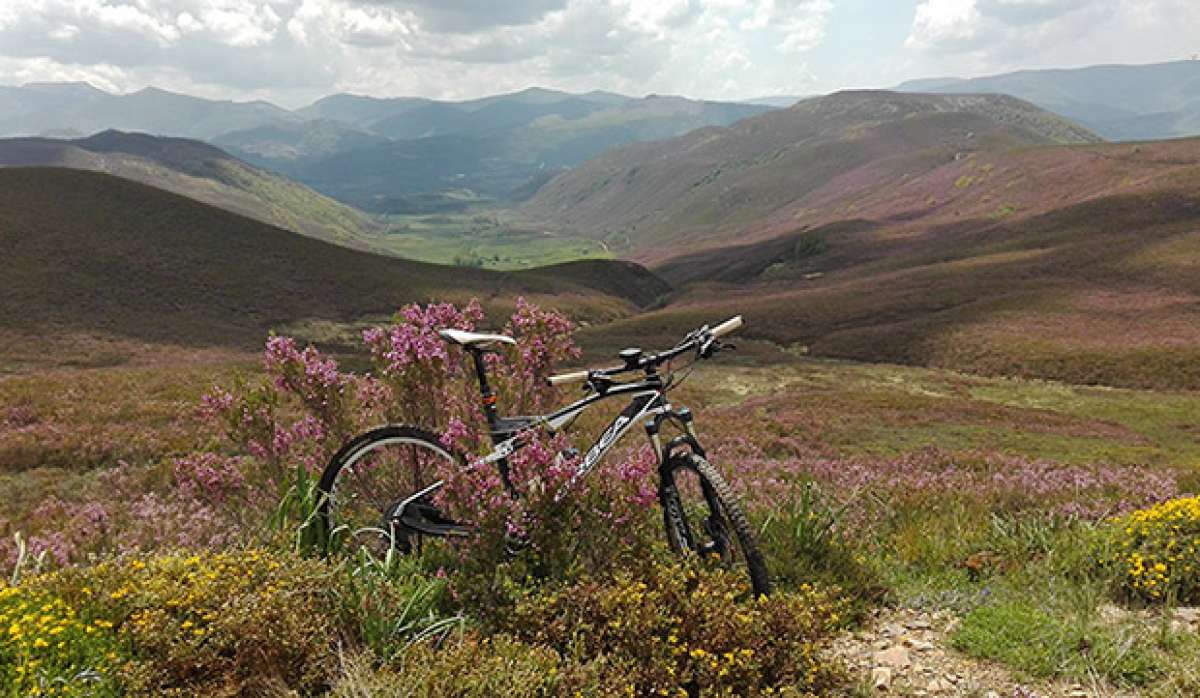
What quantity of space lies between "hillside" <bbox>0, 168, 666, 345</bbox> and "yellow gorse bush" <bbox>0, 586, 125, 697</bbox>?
5992 centimetres

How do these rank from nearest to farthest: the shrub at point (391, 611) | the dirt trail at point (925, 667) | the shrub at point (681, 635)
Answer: the shrub at point (681, 635)
the shrub at point (391, 611)
the dirt trail at point (925, 667)

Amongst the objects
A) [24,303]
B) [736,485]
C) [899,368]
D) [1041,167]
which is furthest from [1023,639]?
[1041,167]

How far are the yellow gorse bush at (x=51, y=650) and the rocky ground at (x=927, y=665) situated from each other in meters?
4.83

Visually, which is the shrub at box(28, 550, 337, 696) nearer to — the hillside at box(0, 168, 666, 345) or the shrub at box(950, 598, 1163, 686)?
the shrub at box(950, 598, 1163, 686)

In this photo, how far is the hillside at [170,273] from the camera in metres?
59.2

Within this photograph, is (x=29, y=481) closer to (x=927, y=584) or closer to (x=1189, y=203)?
(x=927, y=584)

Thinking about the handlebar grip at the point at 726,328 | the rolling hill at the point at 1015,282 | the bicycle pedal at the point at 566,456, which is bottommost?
the rolling hill at the point at 1015,282

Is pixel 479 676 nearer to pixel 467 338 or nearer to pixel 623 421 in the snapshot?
pixel 623 421

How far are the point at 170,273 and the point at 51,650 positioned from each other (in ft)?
269

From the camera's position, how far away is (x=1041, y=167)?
127562 mm

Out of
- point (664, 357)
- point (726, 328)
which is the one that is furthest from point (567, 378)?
point (726, 328)

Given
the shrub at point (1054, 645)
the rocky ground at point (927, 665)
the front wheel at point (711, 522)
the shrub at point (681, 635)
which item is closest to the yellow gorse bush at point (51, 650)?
the shrub at point (681, 635)

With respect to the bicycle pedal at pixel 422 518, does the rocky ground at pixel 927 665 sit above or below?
below

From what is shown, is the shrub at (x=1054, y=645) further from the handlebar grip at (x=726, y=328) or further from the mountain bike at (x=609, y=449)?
the handlebar grip at (x=726, y=328)
